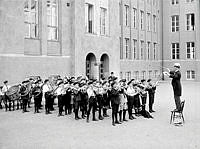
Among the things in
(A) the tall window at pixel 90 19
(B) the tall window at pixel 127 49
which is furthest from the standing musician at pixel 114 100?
(B) the tall window at pixel 127 49

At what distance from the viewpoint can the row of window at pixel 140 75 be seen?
121 ft

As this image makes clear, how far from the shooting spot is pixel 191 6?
142 feet

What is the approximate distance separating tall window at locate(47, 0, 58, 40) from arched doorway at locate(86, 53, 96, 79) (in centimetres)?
481

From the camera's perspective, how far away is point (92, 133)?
11461 millimetres

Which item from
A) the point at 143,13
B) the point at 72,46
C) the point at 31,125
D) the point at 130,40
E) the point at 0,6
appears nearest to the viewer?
the point at 31,125

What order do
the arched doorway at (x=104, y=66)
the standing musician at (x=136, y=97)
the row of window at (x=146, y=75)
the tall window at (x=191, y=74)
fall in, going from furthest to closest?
the tall window at (x=191, y=74) → the row of window at (x=146, y=75) → the arched doorway at (x=104, y=66) → the standing musician at (x=136, y=97)

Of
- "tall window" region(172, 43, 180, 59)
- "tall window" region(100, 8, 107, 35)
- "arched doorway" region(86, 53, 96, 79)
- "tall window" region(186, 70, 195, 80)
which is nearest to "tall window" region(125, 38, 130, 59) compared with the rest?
"tall window" region(100, 8, 107, 35)

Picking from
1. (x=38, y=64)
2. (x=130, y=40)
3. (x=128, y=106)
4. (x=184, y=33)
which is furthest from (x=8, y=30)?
(x=184, y=33)

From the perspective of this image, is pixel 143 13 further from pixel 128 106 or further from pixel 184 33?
pixel 128 106

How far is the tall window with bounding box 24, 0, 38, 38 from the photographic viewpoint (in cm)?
2169

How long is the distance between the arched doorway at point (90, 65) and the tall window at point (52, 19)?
4.81 m

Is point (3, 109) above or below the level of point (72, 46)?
below

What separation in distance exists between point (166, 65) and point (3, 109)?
32499 mm

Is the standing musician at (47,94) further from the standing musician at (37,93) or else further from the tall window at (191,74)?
the tall window at (191,74)
